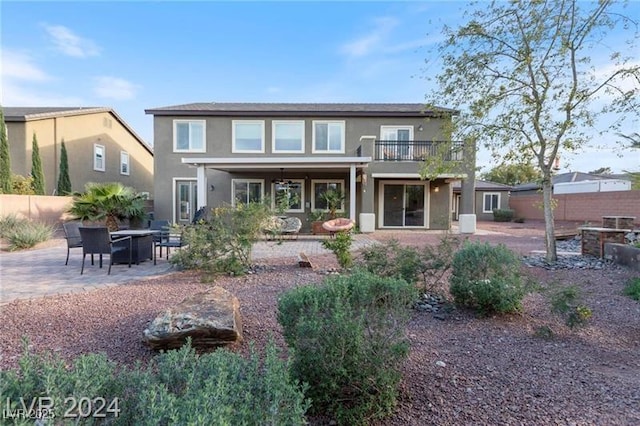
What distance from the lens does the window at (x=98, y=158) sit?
19.5 m

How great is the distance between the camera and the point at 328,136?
631 inches

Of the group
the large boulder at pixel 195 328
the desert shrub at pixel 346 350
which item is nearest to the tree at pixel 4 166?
the large boulder at pixel 195 328

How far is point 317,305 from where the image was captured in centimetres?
229

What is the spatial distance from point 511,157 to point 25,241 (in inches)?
524

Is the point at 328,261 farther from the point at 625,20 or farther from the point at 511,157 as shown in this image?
the point at 625,20

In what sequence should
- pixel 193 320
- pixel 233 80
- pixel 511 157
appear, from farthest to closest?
1. pixel 233 80
2. pixel 511 157
3. pixel 193 320

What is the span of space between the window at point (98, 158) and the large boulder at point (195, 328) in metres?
20.5

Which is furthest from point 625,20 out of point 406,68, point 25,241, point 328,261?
point 25,241

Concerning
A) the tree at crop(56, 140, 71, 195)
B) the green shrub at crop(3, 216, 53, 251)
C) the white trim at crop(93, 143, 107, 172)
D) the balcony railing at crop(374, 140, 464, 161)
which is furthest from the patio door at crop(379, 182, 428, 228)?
the white trim at crop(93, 143, 107, 172)

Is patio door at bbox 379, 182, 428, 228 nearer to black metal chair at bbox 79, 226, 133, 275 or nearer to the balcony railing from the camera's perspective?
the balcony railing

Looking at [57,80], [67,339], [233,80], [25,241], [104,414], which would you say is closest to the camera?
[104,414]

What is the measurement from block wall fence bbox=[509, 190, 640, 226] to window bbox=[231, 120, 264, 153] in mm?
11995

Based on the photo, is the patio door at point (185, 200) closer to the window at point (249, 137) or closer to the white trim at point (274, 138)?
the window at point (249, 137)

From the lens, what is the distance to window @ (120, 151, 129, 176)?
21875 millimetres
